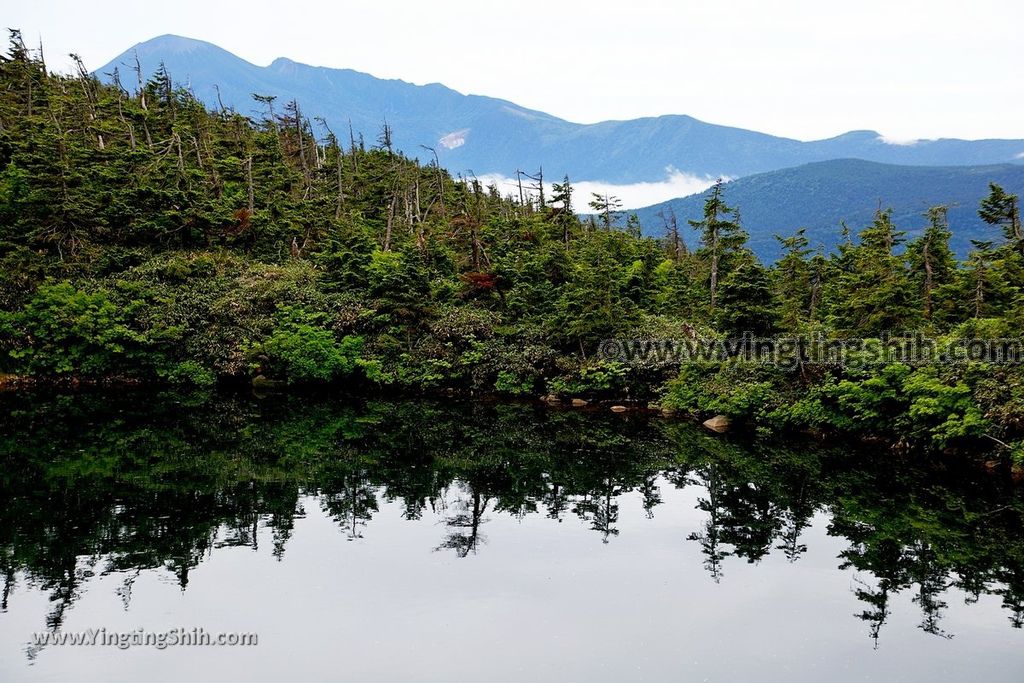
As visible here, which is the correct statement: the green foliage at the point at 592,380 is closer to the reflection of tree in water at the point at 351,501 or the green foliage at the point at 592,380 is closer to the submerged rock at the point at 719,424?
the submerged rock at the point at 719,424

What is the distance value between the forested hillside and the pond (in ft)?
20.6

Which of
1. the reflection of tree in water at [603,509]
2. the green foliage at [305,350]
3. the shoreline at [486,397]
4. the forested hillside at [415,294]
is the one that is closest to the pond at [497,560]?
the reflection of tree in water at [603,509]

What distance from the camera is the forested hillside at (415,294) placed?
31.6 meters

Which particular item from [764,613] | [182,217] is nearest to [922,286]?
[764,613]

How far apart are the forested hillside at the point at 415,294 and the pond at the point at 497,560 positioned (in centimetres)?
627

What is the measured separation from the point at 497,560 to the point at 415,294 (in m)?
24.7

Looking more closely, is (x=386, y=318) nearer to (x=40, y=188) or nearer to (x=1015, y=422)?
(x=40, y=188)

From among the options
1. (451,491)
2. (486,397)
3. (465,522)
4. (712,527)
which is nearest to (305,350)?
(486,397)

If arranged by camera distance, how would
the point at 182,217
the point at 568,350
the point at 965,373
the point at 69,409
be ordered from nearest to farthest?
the point at 965,373 < the point at 69,409 < the point at 568,350 < the point at 182,217

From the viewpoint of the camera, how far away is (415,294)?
132 ft

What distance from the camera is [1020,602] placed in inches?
617

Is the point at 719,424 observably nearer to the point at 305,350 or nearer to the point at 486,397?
the point at 486,397

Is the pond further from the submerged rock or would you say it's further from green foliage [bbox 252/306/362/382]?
green foliage [bbox 252/306/362/382]

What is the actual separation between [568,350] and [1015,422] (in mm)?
21751
